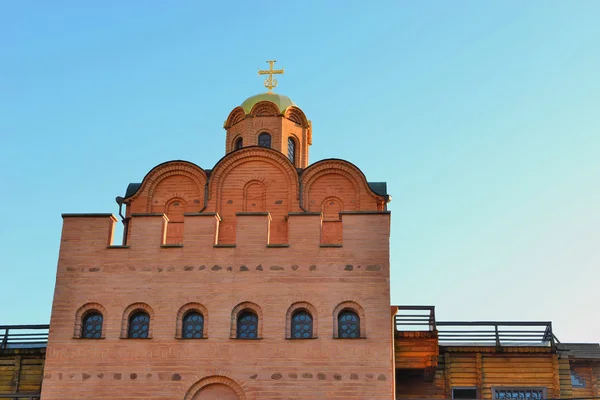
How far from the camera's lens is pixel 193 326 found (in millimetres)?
23297

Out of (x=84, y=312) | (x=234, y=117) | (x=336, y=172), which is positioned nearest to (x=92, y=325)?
(x=84, y=312)

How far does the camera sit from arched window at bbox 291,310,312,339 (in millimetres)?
22953

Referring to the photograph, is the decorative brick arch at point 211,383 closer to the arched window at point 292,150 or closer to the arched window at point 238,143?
the arched window at point 292,150

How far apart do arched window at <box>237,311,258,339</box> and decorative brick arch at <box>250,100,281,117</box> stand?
9.26m

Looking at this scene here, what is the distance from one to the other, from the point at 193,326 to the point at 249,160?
6.32 metres

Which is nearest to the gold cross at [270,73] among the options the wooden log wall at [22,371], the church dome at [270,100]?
the church dome at [270,100]

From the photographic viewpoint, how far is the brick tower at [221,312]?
22453 mm

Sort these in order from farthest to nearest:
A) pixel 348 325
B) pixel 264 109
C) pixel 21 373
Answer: pixel 264 109
pixel 21 373
pixel 348 325

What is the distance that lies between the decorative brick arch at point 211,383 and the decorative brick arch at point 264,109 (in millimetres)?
10888

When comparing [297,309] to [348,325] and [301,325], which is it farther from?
[348,325]

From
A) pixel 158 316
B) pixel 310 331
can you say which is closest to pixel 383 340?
pixel 310 331

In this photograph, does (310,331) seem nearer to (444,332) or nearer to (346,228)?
(346,228)

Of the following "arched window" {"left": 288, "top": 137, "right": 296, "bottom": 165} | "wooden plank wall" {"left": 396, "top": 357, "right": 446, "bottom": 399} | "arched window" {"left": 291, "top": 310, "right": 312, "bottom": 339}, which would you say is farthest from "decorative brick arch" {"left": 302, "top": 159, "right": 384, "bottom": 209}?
"wooden plank wall" {"left": 396, "top": 357, "right": 446, "bottom": 399}

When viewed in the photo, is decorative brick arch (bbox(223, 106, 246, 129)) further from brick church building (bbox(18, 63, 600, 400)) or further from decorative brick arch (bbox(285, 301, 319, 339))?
decorative brick arch (bbox(285, 301, 319, 339))
